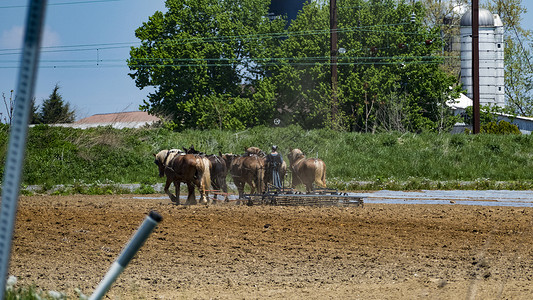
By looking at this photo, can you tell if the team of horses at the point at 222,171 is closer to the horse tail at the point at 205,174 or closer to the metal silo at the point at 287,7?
the horse tail at the point at 205,174

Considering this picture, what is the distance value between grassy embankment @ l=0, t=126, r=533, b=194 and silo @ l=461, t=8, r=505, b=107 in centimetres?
3285

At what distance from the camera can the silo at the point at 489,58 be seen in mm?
66125

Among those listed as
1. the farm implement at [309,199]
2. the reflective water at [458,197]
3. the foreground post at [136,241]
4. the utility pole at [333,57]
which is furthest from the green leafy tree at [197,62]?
the foreground post at [136,241]

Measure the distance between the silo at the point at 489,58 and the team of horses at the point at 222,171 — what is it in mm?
49579

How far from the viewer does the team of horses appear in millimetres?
19375

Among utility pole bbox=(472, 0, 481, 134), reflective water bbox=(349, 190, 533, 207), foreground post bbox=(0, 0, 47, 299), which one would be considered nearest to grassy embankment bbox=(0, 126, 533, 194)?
reflective water bbox=(349, 190, 533, 207)

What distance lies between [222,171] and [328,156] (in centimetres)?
1203

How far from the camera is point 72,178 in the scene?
3055cm

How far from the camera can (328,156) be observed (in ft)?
106

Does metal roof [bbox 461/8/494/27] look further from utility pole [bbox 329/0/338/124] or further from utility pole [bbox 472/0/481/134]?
utility pole [bbox 329/0/338/124]

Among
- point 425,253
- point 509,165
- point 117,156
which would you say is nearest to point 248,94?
point 117,156

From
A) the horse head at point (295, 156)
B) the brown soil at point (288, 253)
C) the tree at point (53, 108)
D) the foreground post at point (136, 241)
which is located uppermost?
the tree at point (53, 108)

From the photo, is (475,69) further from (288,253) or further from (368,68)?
(288,253)

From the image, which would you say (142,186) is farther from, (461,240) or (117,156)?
(461,240)
